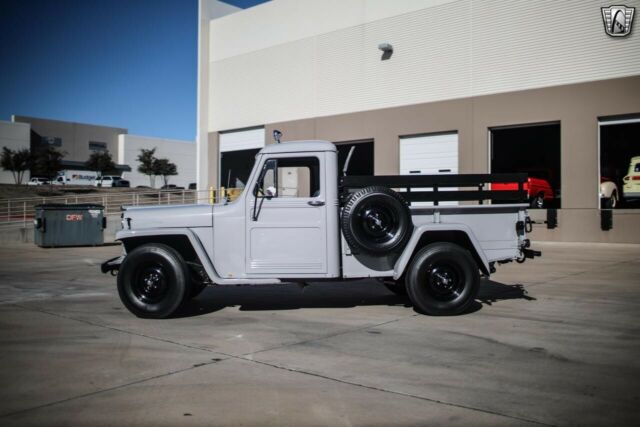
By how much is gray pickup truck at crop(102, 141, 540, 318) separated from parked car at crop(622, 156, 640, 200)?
15087 millimetres

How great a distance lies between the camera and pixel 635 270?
39.0ft

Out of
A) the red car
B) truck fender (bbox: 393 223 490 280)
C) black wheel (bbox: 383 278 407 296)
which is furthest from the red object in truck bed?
truck fender (bbox: 393 223 490 280)

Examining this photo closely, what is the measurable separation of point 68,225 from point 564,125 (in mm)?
18541

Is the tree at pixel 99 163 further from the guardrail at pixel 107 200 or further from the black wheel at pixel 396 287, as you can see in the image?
the black wheel at pixel 396 287

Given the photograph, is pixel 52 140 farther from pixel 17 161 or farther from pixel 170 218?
pixel 170 218

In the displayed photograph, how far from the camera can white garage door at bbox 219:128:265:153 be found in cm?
2994

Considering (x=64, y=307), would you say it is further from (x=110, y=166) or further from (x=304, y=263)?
(x=110, y=166)

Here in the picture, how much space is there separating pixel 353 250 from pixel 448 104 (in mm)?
17452

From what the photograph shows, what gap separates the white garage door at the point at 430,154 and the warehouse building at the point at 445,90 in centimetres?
5

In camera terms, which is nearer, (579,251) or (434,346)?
(434,346)

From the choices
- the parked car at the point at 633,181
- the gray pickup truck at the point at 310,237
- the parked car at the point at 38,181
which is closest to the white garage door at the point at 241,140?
the parked car at the point at 633,181

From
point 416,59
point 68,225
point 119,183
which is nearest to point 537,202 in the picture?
point 416,59

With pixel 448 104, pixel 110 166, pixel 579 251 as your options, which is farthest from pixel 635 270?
pixel 110 166

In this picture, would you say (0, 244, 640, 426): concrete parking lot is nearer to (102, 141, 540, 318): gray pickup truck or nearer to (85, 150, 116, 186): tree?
(102, 141, 540, 318): gray pickup truck
